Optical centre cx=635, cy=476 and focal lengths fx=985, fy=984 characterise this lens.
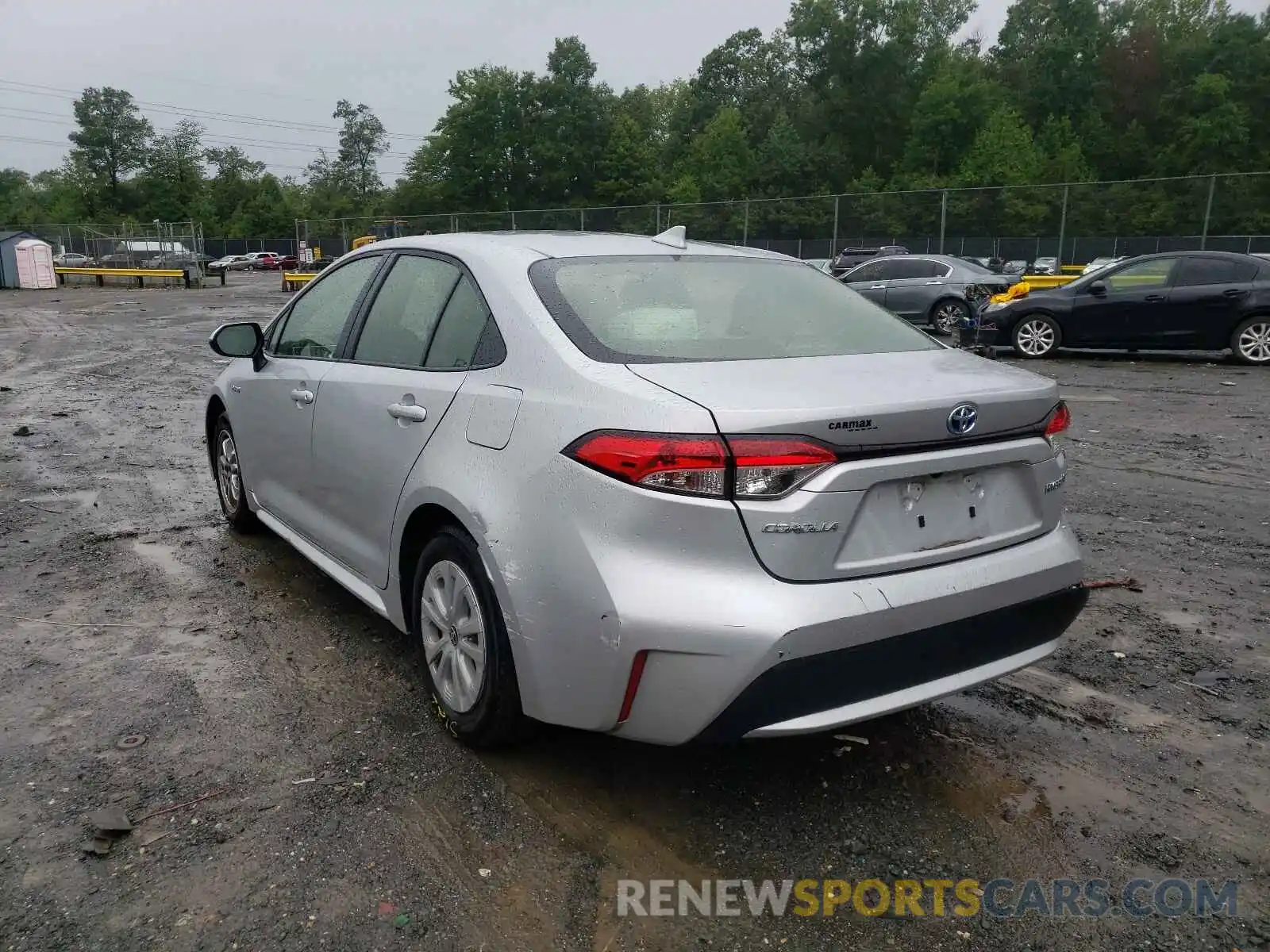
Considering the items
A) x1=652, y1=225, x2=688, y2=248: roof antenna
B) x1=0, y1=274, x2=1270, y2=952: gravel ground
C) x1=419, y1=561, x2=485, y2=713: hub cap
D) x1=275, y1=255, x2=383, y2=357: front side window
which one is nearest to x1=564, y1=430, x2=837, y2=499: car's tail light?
x1=419, y1=561, x2=485, y2=713: hub cap

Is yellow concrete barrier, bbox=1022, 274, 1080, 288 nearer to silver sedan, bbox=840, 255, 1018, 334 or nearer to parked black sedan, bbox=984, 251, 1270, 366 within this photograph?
silver sedan, bbox=840, 255, 1018, 334

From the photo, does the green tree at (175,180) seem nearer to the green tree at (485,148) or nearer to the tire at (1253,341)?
the green tree at (485,148)

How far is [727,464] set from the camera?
240 centimetres

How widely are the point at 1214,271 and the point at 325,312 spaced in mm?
12781

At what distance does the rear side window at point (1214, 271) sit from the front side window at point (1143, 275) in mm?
189

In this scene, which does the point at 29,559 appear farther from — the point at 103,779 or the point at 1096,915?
the point at 1096,915

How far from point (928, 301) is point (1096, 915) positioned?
16.9m

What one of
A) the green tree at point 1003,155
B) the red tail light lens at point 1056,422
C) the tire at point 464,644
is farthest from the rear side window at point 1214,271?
the green tree at point 1003,155

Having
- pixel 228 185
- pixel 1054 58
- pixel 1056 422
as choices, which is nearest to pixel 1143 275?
pixel 1056 422

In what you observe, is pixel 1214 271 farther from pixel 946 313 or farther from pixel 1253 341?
pixel 946 313

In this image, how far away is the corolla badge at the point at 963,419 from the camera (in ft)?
8.66

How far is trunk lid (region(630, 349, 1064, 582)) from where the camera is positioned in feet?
7.97

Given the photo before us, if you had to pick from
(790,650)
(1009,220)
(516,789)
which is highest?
(1009,220)

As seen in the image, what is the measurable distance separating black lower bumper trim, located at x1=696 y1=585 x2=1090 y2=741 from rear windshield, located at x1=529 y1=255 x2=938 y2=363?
92 cm
